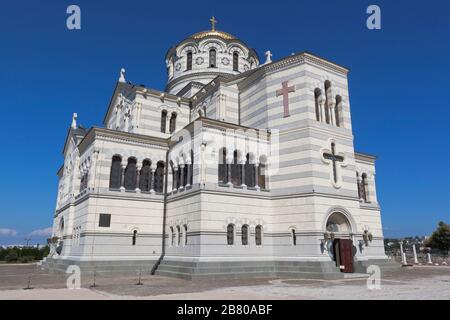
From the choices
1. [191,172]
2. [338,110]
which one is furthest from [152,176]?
[338,110]

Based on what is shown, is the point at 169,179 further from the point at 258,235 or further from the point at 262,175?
the point at 258,235

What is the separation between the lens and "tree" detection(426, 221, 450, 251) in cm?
5234

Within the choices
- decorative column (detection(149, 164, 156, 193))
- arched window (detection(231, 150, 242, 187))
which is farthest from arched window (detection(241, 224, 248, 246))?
decorative column (detection(149, 164, 156, 193))

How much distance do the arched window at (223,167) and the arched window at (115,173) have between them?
24.3 feet

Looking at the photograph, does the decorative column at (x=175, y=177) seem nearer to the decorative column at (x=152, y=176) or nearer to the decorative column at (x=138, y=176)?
the decorative column at (x=152, y=176)

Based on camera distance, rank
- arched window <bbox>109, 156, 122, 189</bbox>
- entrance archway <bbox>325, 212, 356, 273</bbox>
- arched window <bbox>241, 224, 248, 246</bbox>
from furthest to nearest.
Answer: arched window <bbox>109, 156, 122, 189</bbox> → arched window <bbox>241, 224, 248, 246</bbox> → entrance archway <bbox>325, 212, 356, 273</bbox>

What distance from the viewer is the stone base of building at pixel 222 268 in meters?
20.1

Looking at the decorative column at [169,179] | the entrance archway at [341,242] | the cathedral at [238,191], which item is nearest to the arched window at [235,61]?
the cathedral at [238,191]

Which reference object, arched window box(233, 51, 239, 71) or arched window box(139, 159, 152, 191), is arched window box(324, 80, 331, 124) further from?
arched window box(233, 51, 239, 71)

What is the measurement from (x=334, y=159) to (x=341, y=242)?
5511 millimetres

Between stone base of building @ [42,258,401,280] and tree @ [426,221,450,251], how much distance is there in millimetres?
37720

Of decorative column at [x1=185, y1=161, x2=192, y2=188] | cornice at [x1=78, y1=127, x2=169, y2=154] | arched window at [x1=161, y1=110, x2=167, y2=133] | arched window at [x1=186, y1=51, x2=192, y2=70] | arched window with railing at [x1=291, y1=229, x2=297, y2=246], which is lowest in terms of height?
arched window with railing at [x1=291, y1=229, x2=297, y2=246]

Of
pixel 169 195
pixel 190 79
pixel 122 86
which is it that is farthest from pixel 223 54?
pixel 169 195
